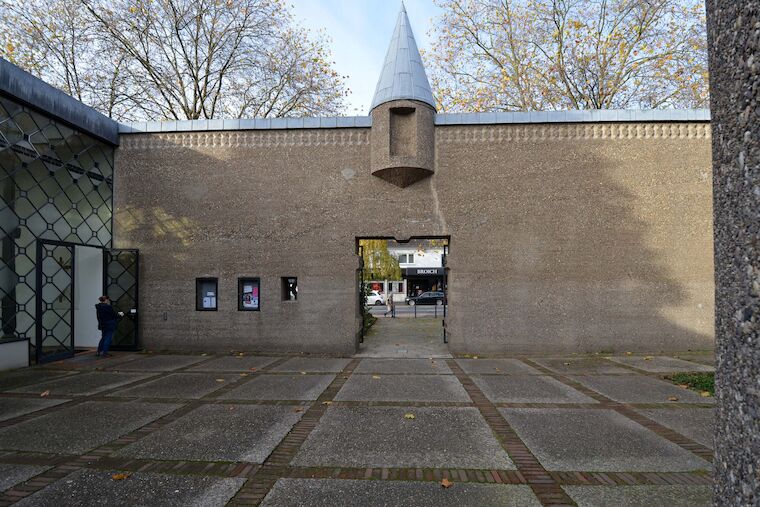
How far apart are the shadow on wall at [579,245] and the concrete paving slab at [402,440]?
5119 millimetres

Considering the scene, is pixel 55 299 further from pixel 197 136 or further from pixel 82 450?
pixel 82 450

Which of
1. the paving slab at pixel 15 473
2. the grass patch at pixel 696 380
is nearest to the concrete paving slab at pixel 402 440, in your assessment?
the paving slab at pixel 15 473

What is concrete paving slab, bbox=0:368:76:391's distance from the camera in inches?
286

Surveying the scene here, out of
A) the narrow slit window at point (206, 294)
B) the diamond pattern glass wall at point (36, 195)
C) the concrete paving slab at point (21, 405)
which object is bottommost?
the concrete paving slab at point (21, 405)

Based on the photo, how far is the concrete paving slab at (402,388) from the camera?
6.47m

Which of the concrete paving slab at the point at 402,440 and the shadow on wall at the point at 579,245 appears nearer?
the concrete paving slab at the point at 402,440

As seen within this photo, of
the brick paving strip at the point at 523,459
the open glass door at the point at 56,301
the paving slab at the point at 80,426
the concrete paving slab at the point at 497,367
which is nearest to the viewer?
the brick paving strip at the point at 523,459

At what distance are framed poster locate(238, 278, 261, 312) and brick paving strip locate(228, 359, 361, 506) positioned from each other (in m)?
5.01

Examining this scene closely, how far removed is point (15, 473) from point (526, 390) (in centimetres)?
694

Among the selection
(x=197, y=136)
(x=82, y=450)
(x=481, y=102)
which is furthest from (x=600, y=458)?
(x=481, y=102)

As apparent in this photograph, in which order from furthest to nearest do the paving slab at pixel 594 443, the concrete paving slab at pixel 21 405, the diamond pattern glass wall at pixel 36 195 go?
the diamond pattern glass wall at pixel 36 195 → the concrete paving slab at pixel 21 405 → the paving slab at pixel 594 443

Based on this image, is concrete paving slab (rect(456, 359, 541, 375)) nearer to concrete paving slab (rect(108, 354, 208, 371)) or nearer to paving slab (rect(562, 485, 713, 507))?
paving slab (rect(562, 485, 713, 507))

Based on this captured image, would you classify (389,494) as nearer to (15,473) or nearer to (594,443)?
(594,443)

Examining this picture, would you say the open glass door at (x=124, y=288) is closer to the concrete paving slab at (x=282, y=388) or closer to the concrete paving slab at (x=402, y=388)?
the concrete paving slab at (x=282, y=388)
